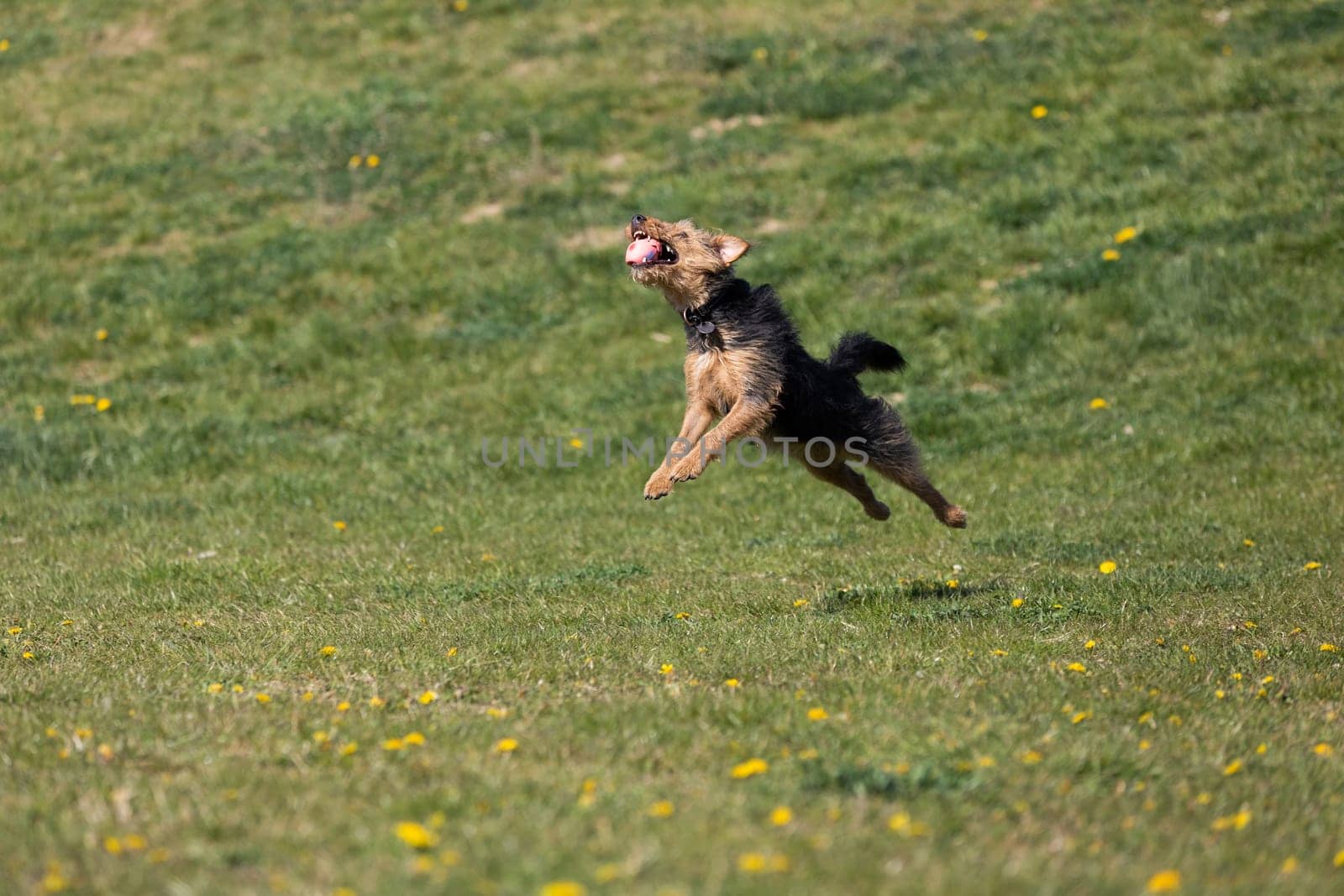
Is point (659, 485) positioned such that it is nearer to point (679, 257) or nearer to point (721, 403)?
point (721, 403)

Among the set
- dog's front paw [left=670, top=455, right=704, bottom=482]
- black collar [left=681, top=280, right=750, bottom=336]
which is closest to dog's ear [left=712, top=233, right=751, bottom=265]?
black collar [left=681, top=280, right=750, bottom=336]

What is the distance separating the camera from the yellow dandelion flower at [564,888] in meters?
3.03

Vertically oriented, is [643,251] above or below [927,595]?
above

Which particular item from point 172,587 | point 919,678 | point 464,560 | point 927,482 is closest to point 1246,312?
point 927,482

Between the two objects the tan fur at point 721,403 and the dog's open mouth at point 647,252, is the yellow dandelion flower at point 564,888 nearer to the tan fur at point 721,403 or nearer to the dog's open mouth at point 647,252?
the tan fur at point 721,403

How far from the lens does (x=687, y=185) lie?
15.1 m

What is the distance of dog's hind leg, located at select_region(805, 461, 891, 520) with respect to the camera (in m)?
7.69

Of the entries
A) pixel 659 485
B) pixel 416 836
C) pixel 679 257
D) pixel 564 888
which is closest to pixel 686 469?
pixel 659 485

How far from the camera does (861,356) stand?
774 cm

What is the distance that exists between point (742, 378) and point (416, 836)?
3948 mm

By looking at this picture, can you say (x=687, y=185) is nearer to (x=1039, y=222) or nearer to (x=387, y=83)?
(x=1039, y=222)

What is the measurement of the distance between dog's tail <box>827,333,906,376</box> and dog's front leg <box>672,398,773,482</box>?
0.87m

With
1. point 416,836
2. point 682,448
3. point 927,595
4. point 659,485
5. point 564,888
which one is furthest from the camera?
point 927,595

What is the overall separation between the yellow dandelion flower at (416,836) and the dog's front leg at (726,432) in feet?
10.5
